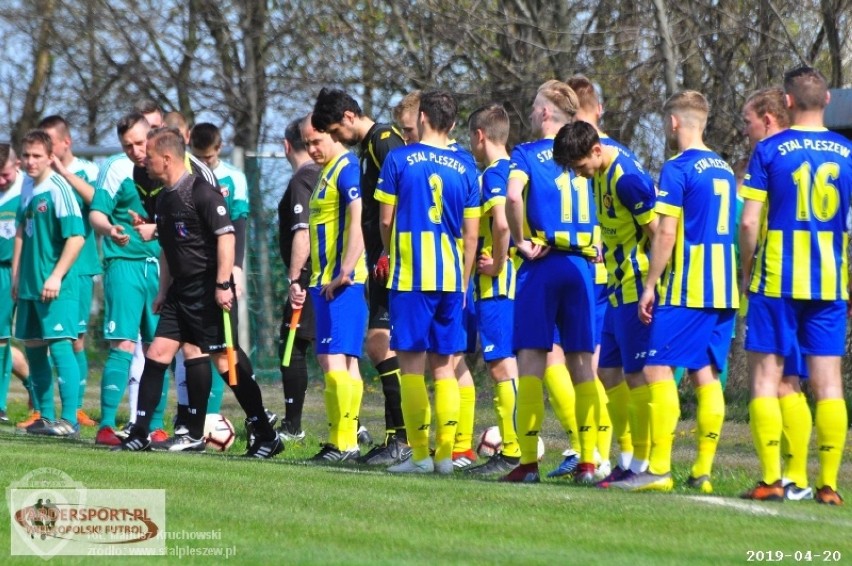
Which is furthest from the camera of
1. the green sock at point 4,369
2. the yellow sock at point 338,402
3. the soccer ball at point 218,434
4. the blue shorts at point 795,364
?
the green sock at point 4,369

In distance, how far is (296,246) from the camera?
1131 centimetres

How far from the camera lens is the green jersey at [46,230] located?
12.2 m

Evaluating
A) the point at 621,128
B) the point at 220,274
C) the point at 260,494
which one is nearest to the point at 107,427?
the point at 220,274

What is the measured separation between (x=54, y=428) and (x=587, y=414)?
4.92m

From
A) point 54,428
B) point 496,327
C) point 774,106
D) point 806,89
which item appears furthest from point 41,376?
point 806,89

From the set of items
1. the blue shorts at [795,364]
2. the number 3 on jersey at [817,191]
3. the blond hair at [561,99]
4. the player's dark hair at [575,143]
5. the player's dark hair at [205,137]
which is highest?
the player's dark hair at [205,137]

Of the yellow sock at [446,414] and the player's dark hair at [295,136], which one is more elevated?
the player's dark hair at [295,136]

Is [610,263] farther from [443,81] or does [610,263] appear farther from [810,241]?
[443,81]

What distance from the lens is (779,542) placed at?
647cm

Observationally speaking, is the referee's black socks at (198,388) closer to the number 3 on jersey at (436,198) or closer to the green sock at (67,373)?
the green sock at (67,373)

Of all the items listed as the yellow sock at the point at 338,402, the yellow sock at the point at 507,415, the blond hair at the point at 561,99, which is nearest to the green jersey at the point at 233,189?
the yellow sock at the point at 338,402

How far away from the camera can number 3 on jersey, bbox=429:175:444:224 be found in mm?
9086

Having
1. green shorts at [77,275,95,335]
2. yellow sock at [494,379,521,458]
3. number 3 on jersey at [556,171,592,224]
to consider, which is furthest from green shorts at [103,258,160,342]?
number 3 on jersey at [556,171,592,224]

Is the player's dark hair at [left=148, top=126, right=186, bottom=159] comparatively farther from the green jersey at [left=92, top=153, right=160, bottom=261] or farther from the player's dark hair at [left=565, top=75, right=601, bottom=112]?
the player's dark hair at [left=565, top=75, right=601, bottom=112]
